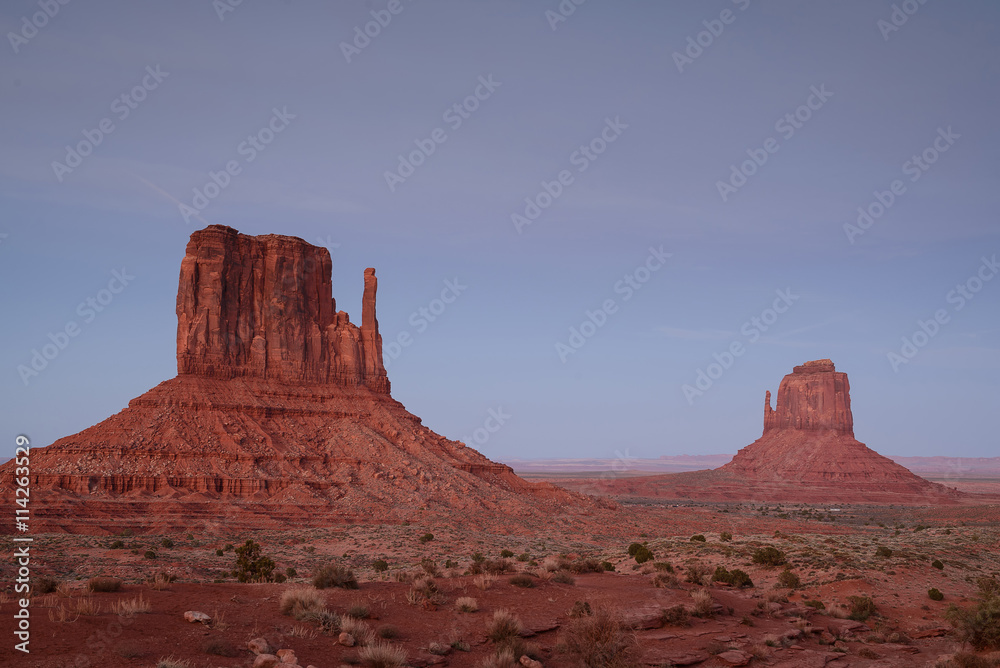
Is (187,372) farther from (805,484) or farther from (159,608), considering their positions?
(805,484)

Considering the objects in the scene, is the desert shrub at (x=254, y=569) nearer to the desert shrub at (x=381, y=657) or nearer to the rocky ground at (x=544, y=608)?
the rocky ground at (x=544, y=608)

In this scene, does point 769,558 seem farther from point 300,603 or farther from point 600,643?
point 300,603

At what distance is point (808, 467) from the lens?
449 feet

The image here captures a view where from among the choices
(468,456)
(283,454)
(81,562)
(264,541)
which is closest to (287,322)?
(283,454)

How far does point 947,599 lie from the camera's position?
2453cm

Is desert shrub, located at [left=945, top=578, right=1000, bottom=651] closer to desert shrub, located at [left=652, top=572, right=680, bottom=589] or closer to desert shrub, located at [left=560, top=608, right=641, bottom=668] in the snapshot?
desert shrub, located at [left=652, top=572, right=680, bottom=589]

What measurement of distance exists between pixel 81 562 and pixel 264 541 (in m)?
13.6

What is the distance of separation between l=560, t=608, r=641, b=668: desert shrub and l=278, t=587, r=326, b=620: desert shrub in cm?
492

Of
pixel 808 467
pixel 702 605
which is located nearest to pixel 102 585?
pixel 702 605

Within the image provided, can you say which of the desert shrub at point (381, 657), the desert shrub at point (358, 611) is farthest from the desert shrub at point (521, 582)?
the desert shrub at point (381, 657)

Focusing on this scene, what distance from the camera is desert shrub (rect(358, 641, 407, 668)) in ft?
41.8

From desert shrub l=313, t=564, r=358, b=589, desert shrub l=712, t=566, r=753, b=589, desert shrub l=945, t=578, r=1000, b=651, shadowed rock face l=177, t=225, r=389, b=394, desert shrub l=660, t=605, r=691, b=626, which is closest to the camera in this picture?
desert shrub l=313, t=564, r=358, b=589

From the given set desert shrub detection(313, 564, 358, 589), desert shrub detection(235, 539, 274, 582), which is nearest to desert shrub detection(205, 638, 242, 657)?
desert shrub detection(313, 564, 358, 589)

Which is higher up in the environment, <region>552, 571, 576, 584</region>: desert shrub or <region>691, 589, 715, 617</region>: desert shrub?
<region>552, 571, 576, 584</region>: desert shrub
